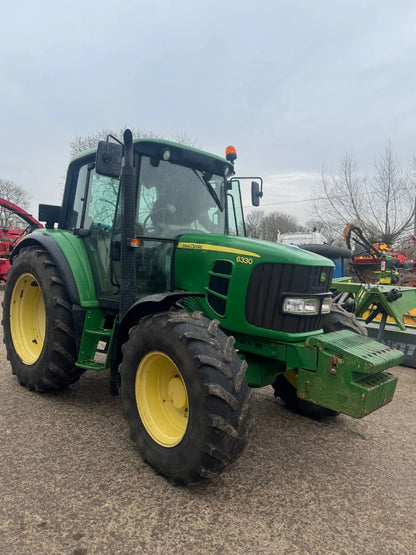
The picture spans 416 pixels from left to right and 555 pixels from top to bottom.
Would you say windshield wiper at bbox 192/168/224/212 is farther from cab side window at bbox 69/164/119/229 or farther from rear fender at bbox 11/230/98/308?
rear fender at bbox 11/230/98/308

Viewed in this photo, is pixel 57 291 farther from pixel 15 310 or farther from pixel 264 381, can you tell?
pixel 264 381

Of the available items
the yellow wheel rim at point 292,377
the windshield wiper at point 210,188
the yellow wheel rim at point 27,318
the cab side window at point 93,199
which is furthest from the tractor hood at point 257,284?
the yellow wheel rim at point 27,318

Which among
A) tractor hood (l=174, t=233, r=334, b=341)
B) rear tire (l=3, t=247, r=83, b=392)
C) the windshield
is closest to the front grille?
tractor hood (l=174, t=233, r=334, b=341)

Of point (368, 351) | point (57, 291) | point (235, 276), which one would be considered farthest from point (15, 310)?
point (368, 351)

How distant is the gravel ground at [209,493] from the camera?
2180 millimetres

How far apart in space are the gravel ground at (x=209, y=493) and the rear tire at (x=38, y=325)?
33cm

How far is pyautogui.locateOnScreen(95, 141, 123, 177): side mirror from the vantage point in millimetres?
3041

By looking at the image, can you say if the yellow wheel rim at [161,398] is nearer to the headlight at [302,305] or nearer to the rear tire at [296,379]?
the headlight at [302,305]

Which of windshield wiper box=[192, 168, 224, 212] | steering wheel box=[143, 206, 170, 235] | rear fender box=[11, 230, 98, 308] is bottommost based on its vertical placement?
rear fender box=[11, 230, 98, 308]

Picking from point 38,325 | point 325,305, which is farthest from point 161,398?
point 38,325

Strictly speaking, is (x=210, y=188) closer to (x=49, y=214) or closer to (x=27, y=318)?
(x=49, y=214)

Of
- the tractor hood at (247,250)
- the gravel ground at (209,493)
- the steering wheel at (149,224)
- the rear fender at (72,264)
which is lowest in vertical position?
the gravel ground at (209,493)

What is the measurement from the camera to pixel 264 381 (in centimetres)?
329

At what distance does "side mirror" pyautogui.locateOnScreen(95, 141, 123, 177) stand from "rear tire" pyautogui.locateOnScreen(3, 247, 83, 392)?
128 cm
